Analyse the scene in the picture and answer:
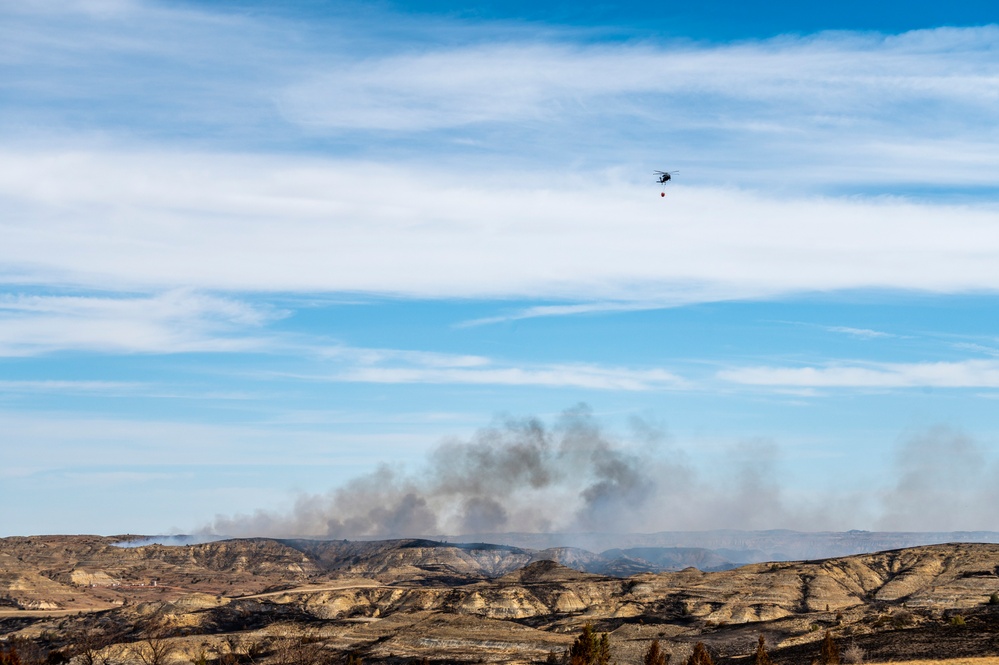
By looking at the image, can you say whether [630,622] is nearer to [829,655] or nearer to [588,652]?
[588,652]

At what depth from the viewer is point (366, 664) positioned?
480ft

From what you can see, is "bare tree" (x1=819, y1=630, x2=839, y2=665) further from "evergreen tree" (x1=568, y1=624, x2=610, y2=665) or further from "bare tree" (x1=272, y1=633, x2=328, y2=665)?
"bare tree" (x1=272, y1=633, x2=328, y2=665)

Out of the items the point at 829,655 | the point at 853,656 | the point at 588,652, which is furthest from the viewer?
the point at 588,652

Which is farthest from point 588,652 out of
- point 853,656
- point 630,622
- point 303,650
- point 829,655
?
point 630,622

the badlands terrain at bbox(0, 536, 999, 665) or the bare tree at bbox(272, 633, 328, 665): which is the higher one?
the bare tree at bbox(272, 633, 328, 665)

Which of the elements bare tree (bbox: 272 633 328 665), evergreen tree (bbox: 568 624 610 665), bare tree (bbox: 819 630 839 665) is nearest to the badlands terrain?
bare tree (bbox: 272 633 328 665)

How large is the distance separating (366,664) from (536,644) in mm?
23910

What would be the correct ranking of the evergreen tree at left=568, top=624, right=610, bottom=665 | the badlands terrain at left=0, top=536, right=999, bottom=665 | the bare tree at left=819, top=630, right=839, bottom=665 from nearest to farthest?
the bare tree at left=819, top=630, right=839, bottom=665
the evergreen tree at left=568, top=624, right=610, bottom=665
the badlands terrain at left=0, top=536, right=999, bottom=665

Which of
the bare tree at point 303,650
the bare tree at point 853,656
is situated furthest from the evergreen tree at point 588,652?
the bare tree at point 303,650

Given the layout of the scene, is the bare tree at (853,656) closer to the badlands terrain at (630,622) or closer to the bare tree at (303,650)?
the badlands terrain at (630,622)

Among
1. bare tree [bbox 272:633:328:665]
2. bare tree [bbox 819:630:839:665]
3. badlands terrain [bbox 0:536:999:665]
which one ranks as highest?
bare tree [bbox 819:630:839:665]

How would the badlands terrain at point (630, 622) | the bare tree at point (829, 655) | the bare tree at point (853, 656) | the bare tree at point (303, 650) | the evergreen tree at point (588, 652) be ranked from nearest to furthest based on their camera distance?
the bare tree at point (829, 655)
the bare tree at point (853, 656)
the evergreen tree at point (588, 652)
the bare tree at point (303, 650)
the badlands terrain at point (630, 622)

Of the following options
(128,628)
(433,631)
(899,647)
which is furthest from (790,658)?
(128,628)

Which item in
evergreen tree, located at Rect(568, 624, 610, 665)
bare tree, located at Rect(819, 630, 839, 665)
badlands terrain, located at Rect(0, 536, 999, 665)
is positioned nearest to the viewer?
bare tree, located at Rect(819, 630, 839, 665)
